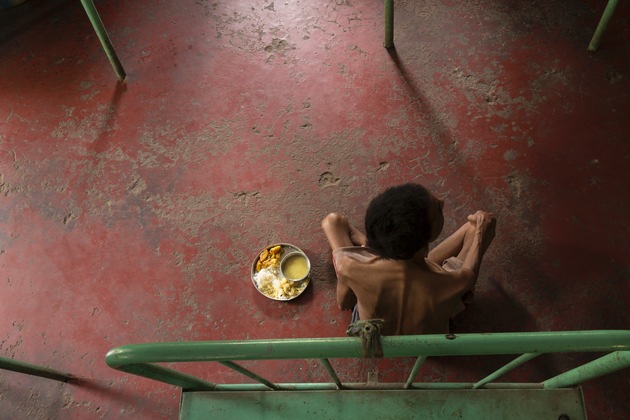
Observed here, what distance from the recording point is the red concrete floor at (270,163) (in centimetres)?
266

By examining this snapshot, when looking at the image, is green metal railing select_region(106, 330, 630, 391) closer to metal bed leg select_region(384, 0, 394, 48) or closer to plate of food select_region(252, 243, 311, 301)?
plate of food select_region(252, 243, 311, 301)

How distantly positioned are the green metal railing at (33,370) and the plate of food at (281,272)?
1.23 metres

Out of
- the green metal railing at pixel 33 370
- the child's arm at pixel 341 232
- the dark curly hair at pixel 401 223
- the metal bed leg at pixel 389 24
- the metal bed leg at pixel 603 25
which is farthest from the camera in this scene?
the metal bed leg at pixel 389 24

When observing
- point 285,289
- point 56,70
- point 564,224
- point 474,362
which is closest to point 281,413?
point 285,289

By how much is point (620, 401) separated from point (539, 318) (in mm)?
548

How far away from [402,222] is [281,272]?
1266 millimetres

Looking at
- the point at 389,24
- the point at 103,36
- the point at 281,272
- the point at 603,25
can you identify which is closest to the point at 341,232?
the point at 281,272

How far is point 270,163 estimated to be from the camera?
10.3 ft

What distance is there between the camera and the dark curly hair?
1594mm

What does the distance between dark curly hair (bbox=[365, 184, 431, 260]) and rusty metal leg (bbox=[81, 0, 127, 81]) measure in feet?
8.13

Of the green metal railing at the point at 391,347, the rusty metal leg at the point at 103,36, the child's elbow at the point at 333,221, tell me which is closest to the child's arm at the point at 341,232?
the child's elbow at the point at 333,221

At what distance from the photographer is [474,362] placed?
97.7 inches

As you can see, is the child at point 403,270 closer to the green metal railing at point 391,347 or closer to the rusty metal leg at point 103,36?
the green metal railing at point 391,347

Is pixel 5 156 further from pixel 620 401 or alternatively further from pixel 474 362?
pixel 620 401
